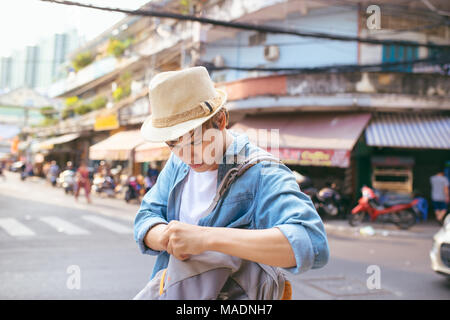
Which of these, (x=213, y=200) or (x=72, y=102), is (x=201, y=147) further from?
(x=72, y=102)

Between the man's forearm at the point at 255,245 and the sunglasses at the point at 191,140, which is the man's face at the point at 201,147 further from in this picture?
the man's forearm at the point at 255,245

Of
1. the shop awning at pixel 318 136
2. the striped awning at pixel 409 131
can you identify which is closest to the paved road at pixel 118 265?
the shop awning at pixel 318 136

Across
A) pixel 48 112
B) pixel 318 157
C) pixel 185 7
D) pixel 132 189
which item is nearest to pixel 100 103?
pixel 132 189

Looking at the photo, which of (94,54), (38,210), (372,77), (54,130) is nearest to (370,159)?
(372,77)

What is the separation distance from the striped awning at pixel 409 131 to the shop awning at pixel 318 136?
404mm

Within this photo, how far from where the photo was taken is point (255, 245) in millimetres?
959

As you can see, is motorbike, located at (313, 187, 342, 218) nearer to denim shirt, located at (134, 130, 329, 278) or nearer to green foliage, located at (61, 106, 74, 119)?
denim shirt, located at (134, 130, 329, 278)

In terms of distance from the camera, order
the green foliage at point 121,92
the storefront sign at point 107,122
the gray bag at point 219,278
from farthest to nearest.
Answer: the green foliage at point 121,92, the storefront sign at point 107,122, the gray bag at point 219,278

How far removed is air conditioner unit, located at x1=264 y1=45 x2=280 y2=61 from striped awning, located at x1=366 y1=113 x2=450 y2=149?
3.96 m

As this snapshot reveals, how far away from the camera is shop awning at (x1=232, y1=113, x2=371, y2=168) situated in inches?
448

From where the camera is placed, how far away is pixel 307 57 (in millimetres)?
13594

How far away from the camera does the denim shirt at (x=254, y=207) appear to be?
0.98 metres

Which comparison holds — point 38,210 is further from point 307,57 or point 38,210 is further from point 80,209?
point 307,57

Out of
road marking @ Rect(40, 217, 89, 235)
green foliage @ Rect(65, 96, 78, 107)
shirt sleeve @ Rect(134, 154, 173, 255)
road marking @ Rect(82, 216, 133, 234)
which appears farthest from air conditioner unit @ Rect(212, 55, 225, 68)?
green foliage @ Rect(65, 96, 78, 107)
